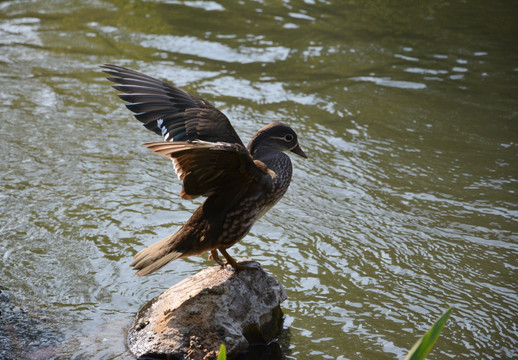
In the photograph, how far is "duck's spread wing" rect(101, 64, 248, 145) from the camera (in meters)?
3.90

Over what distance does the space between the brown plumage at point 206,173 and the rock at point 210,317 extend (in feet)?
0.59

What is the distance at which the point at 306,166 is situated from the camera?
602 centimetres

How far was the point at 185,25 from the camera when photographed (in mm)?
8750

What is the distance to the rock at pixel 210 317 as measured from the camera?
3.47 m

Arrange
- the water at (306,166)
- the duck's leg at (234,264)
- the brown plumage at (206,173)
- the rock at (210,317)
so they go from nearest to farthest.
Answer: the rock at (210,317) < the brown plumage at (206,173) < the duck's leg at (234,264) < the water at (306,166)

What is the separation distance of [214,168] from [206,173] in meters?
0.06

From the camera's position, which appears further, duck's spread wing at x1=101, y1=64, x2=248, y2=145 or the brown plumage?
duck's spread wing at x1=101, y1=64, x2=248, y2=145

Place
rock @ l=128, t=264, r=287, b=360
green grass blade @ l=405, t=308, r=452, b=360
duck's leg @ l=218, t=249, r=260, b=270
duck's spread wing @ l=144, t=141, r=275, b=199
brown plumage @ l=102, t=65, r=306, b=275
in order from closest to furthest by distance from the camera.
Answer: green grass blade @ l=405, t=308, r=452, b=360
duck's spread wing @ l=144, t=141, r=275, b=199
rock @ l=128, t=264, r=287, b=360
brown plumage @ l=102, t=65, r=306, b=275
duck's leg @ l=218, t=249, r=260, b=270

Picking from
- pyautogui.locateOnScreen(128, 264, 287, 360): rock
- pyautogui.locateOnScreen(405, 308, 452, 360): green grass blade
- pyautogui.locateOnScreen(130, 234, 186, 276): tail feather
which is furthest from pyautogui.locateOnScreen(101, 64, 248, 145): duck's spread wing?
pyautogui.locateOnScreen(405, 308, 452, 360): green grass blade

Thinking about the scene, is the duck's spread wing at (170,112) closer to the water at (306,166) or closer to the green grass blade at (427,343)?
the water at (306,166)

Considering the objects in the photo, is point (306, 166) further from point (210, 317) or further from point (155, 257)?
point (210, 317)

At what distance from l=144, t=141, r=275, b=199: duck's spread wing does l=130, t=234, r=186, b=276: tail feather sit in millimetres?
329

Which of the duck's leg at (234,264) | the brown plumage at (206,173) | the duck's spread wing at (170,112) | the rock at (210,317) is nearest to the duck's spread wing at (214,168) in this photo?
the brown plumage at (206,173)

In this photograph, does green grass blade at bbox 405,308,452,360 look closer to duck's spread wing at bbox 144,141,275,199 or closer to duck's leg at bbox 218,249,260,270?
duck's spread wing at bbox 144,141,275,199
